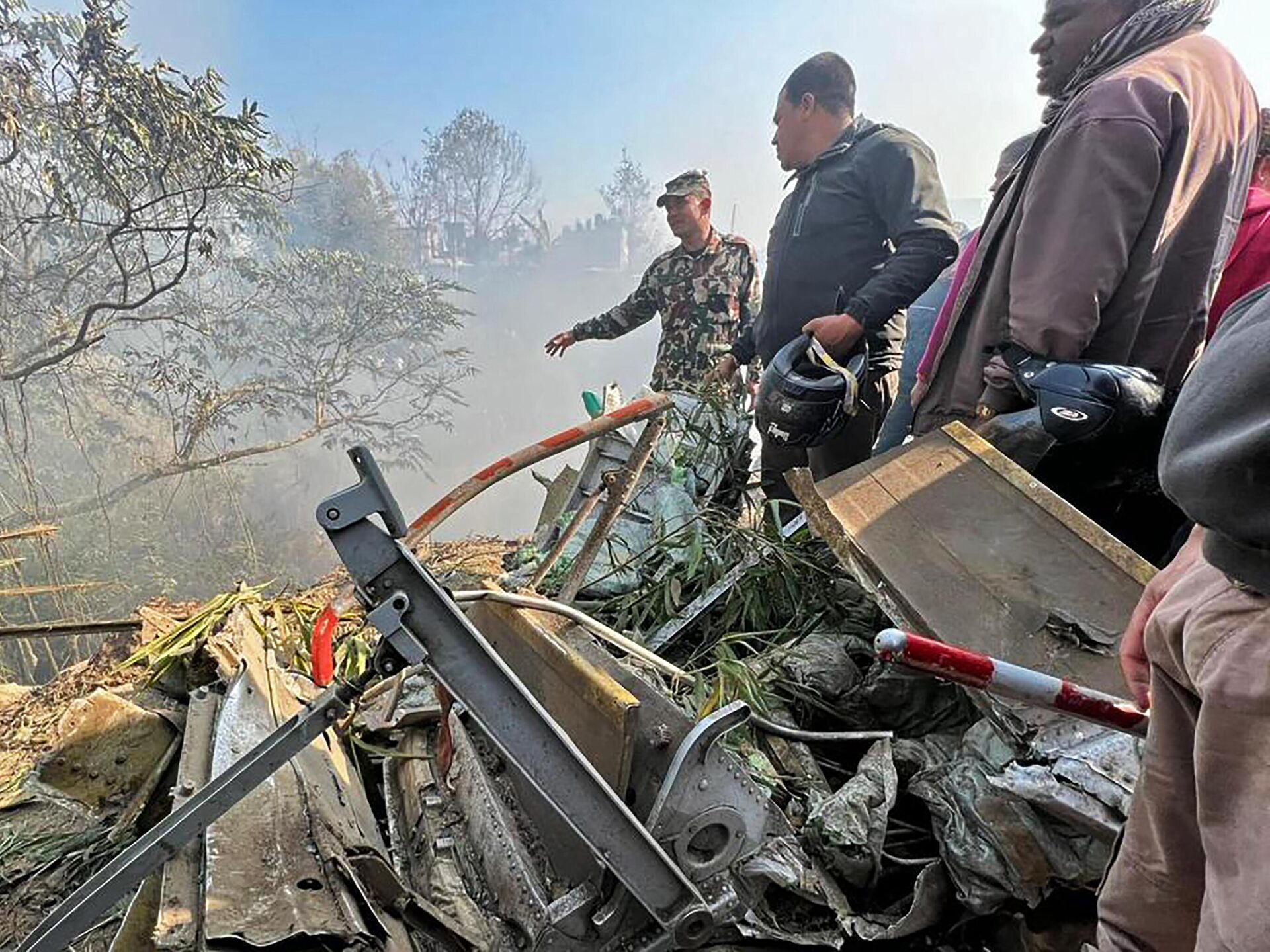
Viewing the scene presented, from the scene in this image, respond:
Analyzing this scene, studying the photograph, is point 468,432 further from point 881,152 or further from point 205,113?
point 881,152

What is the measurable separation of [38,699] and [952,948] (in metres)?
5.16

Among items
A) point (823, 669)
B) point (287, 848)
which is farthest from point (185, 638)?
point (823, 669)

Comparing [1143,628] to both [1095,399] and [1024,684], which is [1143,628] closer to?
[1024,684]

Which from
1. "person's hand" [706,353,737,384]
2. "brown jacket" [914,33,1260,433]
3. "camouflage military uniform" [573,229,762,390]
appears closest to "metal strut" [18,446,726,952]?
"brown jacket" [914,33,1260,433]

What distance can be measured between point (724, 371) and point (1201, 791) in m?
3.74

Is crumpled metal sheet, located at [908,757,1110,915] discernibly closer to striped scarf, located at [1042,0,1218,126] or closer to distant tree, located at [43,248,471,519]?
striped scarf, located at [1042,0,1218,126]

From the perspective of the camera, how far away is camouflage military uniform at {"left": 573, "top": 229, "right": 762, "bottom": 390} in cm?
514

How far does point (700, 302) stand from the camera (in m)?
5.18

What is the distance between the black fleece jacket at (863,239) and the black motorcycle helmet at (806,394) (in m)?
0.28

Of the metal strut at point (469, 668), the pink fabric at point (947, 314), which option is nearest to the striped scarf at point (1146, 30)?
the pink fabric at point (947, 314)

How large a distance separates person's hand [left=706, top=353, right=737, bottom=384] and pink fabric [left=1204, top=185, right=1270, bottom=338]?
2377 mm

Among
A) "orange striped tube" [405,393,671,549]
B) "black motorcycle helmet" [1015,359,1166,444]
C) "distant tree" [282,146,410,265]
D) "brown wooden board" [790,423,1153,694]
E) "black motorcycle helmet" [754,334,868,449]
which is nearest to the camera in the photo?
"orange striped tube" [405,393,671,549]

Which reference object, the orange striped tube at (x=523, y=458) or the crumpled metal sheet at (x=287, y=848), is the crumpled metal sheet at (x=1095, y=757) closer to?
the orange striped tube at (x=523, y=458)

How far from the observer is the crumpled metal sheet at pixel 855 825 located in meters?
1.66
